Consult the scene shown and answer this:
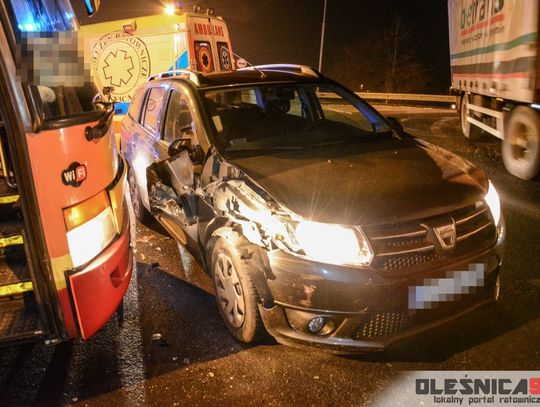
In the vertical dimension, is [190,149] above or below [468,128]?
above

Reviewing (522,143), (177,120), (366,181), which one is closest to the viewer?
(366,181)

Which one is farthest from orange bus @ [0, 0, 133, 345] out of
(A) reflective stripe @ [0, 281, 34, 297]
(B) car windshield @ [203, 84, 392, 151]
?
(B) car windshield @ [203, 84, 392, 151]

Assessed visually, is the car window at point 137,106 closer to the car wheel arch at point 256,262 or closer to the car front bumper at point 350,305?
the car wheel arch at point 256,262

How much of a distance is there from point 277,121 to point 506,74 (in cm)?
475

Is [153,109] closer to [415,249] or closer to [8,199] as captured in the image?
[8,199]

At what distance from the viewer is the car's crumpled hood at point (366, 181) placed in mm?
2746

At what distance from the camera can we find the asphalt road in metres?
2.79

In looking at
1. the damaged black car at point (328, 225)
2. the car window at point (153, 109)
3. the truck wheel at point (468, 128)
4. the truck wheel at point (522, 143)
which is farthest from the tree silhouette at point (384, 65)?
the damaged black car at point (328, 225)

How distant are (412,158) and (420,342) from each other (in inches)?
52.3

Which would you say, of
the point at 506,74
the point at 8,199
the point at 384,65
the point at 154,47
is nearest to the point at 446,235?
the point at 8,199

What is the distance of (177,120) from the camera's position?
432 centimetres

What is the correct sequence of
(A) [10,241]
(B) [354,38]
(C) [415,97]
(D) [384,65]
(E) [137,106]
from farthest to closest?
(B) [354,38]
(D) [384,65]
(C) [415,97]
(E) [137,106]
(A) [10,241]

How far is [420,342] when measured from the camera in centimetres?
317

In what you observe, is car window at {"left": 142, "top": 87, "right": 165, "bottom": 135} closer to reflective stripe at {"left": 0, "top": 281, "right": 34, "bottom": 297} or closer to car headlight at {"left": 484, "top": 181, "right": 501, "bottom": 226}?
reflective stripe at {"left": 0, "top": 281, "right": 34, "bottom": 297}
